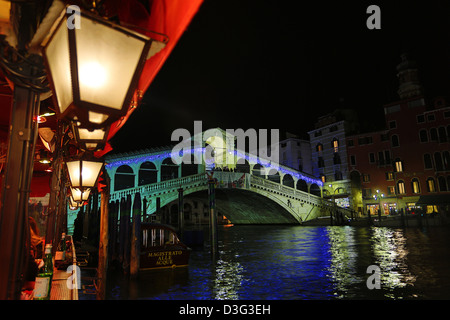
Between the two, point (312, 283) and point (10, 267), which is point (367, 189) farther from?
point (10, 267)

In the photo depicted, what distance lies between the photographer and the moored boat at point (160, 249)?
9.15 m

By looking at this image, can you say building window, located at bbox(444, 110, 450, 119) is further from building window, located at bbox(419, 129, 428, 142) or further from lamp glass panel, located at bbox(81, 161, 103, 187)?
lamp glass panel, located at bbox(81, 161, 103, 187)

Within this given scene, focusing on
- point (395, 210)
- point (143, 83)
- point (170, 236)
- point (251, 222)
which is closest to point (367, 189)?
point (395, 210)

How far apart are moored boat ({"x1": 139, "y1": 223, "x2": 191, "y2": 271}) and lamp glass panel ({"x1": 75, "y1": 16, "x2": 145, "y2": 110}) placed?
28.2ft

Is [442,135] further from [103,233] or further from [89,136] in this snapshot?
[89,136]

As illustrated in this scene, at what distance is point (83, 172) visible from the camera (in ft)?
12.4

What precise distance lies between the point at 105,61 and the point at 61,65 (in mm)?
174

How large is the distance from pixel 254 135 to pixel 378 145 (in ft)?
50.6

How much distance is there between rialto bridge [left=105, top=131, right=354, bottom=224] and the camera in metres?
21.9

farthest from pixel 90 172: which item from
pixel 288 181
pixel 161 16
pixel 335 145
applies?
pixel 288 181

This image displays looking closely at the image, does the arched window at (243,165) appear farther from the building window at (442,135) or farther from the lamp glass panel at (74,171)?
the lamp glass panel at (74,171)

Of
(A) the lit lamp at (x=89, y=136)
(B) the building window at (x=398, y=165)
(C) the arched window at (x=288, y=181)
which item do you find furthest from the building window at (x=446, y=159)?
(A) the lit lamp at (x=89, y=136)

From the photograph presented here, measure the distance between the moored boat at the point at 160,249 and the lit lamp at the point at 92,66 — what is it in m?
8.56

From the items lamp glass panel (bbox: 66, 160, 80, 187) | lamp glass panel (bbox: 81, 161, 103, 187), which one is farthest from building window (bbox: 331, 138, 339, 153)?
lamp glass panel (bbox: 66, 160, 80, 187)
